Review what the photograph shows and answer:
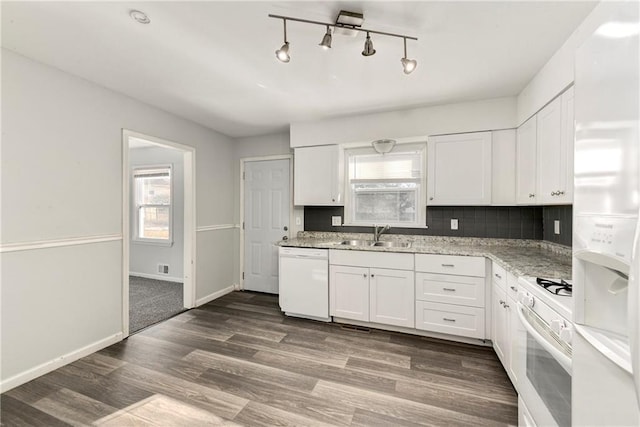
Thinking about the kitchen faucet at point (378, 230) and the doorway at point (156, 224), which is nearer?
the kitchen faucet at point (378, 230)

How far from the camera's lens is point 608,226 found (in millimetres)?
730

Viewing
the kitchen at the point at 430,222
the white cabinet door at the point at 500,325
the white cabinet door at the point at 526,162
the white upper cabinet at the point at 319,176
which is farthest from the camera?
the white upper cabinet at the point at 319,176

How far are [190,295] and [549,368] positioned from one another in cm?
364

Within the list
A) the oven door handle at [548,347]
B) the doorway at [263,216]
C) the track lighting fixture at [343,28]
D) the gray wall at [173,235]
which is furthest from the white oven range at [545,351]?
the gray wall at [173,235]

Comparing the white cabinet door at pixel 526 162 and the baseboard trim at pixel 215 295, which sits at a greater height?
the white cabinet door at pixel 526 162

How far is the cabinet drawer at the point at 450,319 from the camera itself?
2553 mm

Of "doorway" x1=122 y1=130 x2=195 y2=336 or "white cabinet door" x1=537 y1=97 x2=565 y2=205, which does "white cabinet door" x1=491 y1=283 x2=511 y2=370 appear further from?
"doorway" x1=122 y1=130 x2=195 y2=336

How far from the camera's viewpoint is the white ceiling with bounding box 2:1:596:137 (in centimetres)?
156

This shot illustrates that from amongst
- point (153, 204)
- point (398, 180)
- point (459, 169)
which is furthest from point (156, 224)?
point (459, 169)

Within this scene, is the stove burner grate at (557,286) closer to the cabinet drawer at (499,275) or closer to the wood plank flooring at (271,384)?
the cabinet drawer at (499,275)

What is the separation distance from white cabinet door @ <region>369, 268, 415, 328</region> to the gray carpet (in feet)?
8.21

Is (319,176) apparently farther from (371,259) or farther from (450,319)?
(450,319)

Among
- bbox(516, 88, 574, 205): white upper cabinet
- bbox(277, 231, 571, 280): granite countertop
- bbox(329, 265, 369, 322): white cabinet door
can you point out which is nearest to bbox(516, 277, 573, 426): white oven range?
bbox(277, 231, 571, 280): granite countertop

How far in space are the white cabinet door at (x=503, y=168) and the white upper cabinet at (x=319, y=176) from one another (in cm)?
171
